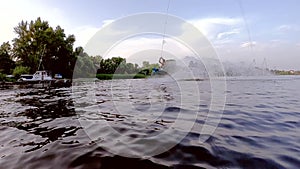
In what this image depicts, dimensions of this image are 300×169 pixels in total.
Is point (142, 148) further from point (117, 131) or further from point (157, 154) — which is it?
point (117, 131)

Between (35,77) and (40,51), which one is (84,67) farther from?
(35,77)

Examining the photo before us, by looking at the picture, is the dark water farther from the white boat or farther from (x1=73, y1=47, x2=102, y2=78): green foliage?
(x1=73, y1=47, x2=102, y2=78): green foliage

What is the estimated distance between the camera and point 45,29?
58719 mm

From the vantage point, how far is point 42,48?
56281 millimetres

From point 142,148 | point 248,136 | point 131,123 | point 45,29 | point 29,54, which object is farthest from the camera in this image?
point 45,29

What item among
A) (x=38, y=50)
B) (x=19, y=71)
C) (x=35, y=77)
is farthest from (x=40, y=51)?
(x=35, y=77)

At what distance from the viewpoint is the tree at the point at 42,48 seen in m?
54.4

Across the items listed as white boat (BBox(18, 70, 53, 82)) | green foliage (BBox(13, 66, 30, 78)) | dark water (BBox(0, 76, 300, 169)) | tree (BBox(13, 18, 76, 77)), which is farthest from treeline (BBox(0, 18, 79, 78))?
dark water (BBox(0, 76, 300, 169))

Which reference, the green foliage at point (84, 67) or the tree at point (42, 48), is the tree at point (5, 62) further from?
the green foliage at point (84, 67)

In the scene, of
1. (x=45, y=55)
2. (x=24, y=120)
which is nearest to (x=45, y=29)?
(x=45, y=55)

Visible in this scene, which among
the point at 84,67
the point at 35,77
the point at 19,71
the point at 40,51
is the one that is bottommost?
the point at 35,77

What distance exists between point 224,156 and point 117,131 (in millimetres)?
2349

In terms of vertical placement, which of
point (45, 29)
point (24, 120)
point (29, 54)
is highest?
point (45, 29)

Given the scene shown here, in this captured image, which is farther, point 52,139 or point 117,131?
point 117,131
